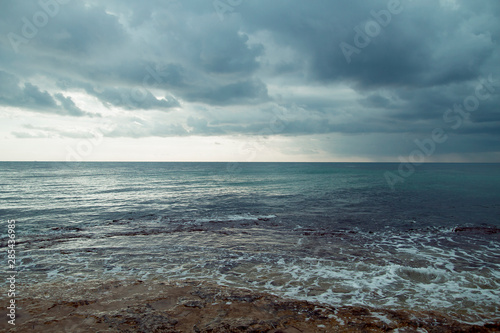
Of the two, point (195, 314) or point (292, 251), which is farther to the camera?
point (292, 251)

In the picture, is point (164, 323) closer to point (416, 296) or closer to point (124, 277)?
point (124, 277)

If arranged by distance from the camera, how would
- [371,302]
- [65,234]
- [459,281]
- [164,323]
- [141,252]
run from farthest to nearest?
[65,234] → [141,252] → [459,281] → [371,302] → [164,323]

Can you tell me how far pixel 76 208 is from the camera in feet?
83.4

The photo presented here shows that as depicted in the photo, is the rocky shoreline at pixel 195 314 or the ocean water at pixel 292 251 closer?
the rocky shoreline at pixel 195 314

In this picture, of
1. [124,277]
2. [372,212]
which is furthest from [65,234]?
[372,212]

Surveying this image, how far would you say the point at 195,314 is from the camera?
702 centimetres

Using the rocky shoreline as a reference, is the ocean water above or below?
below

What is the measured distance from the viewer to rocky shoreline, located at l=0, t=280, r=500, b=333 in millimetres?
6449

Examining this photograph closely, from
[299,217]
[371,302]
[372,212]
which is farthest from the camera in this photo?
[372,212]

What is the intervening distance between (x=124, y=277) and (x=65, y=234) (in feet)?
31.8

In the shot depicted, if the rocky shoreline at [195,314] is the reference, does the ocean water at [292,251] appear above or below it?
below

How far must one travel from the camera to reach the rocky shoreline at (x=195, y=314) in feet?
21.2

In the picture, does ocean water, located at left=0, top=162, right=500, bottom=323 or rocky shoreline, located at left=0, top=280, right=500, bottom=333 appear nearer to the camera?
rocky shoreline, located at left=0, top=280, right=500, bottom=333

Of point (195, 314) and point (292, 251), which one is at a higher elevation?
point (195, 314)
